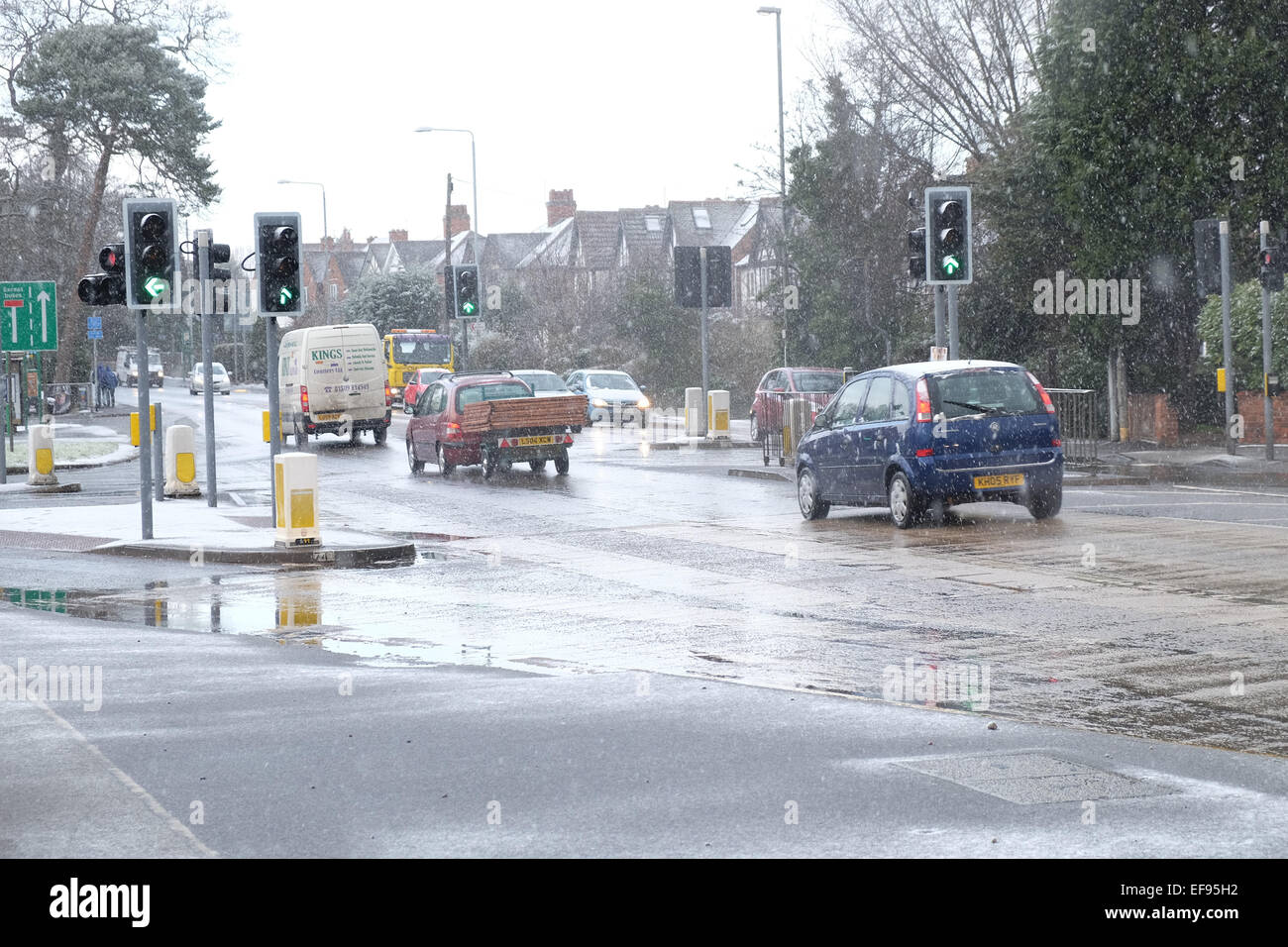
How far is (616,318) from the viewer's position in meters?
62.1

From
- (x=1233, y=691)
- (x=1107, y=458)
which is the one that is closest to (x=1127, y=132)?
(x=1107, y=458)

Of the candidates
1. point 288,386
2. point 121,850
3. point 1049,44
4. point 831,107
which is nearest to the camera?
point 121,850

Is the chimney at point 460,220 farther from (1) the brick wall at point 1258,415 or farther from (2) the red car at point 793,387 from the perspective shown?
(1) the brick wall at point 1258,415

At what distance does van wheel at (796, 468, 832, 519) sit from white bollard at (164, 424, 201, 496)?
9.73 m

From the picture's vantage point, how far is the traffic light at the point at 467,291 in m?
41.8

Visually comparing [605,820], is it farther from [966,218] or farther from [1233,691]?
[966,218]

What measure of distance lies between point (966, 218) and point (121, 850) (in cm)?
1859

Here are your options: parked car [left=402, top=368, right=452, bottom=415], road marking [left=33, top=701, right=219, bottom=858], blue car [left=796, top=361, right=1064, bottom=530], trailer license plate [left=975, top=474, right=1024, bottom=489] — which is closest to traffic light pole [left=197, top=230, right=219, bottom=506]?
blue car [left=796, top=361, right=1064, bottom=530]

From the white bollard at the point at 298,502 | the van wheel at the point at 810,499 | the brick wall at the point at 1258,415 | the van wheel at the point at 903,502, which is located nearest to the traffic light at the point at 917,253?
the van wheel at the point at 810,499

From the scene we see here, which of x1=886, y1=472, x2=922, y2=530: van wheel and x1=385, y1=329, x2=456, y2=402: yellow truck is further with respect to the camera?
x1=385, y1=329, x2=456, y2=402: yellow truck

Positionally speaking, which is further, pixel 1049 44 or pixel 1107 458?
pixel 1049 44

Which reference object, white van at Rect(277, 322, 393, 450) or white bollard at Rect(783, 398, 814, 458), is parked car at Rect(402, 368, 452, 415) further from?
white bollard at Rect(783, 398, 814, 458)

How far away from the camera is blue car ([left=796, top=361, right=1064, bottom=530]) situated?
17.7m

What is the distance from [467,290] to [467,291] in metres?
0.02
